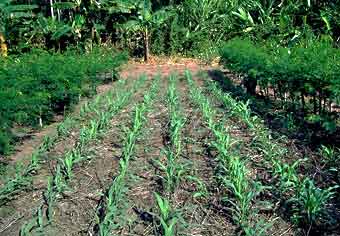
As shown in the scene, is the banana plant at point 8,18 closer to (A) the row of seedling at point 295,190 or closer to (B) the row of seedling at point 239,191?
(A) the row of seedling at point 295,190

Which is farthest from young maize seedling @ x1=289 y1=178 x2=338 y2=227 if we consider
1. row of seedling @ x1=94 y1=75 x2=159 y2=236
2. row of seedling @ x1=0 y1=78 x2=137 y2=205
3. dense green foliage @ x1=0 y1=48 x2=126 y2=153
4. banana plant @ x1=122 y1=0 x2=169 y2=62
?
banana plant @ x1=122 y1=0 x2=169 y2=62

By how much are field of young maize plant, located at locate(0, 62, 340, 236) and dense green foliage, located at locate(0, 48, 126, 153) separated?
49 centimetres

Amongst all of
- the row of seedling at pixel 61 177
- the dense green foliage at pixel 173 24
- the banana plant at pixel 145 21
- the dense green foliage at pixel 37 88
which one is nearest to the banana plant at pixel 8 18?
the dense green foliage at pixel 173 24

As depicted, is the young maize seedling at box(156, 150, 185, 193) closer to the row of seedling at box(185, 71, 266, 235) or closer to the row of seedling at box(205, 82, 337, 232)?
the row of seedling at box(185, 71, 266, 235)

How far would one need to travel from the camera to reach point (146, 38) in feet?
56.3

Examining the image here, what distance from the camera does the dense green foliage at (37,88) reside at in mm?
5277

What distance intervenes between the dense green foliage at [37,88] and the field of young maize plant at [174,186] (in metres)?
0.49

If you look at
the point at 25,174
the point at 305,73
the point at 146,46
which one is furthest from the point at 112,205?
the point at 146,46

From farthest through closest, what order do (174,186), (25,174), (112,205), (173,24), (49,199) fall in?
(173,24) → (25,174) → (174,186) → (49,199) → (112,205)

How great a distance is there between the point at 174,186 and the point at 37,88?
10.4ft

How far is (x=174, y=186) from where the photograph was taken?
4.19m

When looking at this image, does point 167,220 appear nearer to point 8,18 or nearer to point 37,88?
point 37,88

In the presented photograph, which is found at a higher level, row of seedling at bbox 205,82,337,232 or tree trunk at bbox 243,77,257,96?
row of seedling at bbox 205,82,337,232

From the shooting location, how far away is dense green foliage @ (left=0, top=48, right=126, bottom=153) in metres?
5.28
